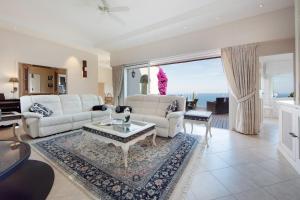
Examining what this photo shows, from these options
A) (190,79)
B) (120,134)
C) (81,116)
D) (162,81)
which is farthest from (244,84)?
(81,116)

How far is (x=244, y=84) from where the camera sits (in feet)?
12.3

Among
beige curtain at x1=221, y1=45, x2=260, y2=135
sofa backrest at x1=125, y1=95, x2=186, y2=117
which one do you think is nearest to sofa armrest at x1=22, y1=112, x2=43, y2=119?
sofa backrest at x1=125, y1=95, x2=186, y2=117

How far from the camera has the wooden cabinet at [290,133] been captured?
6.50ft

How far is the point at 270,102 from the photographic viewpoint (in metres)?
5.41

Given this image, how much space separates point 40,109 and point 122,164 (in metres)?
2.76

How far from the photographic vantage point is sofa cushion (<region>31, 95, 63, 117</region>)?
3.84m

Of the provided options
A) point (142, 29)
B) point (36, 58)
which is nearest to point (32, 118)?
point (36, 58)

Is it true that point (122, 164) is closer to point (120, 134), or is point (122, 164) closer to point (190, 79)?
point (120, 134)

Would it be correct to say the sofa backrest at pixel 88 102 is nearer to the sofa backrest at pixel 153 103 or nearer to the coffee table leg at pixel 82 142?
the sofa backrest at pixel 153 103

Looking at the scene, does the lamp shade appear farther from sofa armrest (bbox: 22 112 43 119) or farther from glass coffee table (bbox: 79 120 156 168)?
glass coffee table (bbox: 79 120 156 168)

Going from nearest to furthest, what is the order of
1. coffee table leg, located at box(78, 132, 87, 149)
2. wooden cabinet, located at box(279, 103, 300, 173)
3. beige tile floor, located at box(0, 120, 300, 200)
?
beige tile floor, located at box(0, 120, 300, 200)
wooden cabinet, located at box(279, 103, 300, 173)
coffee table leg, located at box(78, 132, 87, 149)

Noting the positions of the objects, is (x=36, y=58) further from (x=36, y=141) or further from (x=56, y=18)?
(x=36, y=141)

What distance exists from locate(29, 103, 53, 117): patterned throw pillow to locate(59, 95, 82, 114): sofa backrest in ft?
1.75

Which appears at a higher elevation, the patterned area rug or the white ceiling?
the white ceiling
